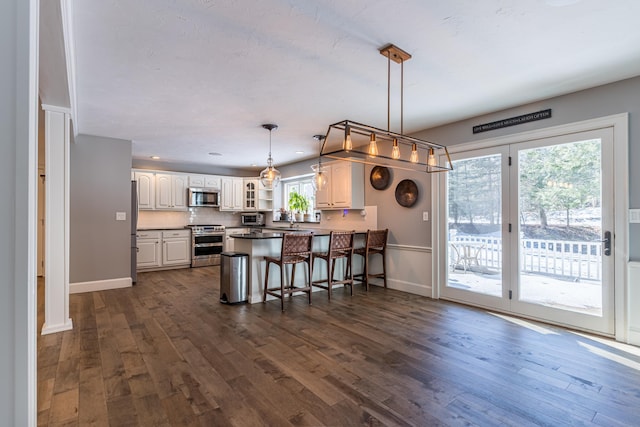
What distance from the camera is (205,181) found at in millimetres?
7414

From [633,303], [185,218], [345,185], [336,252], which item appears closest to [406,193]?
[345,185]

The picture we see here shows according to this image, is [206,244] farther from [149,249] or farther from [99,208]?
[99,208]

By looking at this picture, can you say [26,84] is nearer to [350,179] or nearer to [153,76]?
[153,76]

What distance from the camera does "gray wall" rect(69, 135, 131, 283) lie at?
15.6 ft

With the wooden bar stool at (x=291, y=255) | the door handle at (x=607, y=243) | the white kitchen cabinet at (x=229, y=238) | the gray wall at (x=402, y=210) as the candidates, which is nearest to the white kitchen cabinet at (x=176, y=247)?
the white kitchen cabinet at (x=229, y=238)

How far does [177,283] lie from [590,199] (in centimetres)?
574

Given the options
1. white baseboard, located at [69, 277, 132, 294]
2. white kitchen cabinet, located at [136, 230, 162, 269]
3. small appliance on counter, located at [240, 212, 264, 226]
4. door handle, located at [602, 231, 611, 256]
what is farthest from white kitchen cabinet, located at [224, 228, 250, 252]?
door handle, located at [602, 231, 611, 256]

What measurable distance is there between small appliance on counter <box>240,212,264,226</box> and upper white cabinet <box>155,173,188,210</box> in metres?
1.52

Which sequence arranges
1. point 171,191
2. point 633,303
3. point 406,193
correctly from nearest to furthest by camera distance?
point 633,303
point 406,193
point 171,191

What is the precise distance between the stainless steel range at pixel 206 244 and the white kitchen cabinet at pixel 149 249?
2.20 ft

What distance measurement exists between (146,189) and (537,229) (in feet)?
22.6

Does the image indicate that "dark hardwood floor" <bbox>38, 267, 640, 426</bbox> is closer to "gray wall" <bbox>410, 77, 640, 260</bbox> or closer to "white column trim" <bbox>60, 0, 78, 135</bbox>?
"gray wall" <bbox>410, 77, 640, 260</bbox>

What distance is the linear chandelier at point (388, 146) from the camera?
241cm

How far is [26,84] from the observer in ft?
2.85
